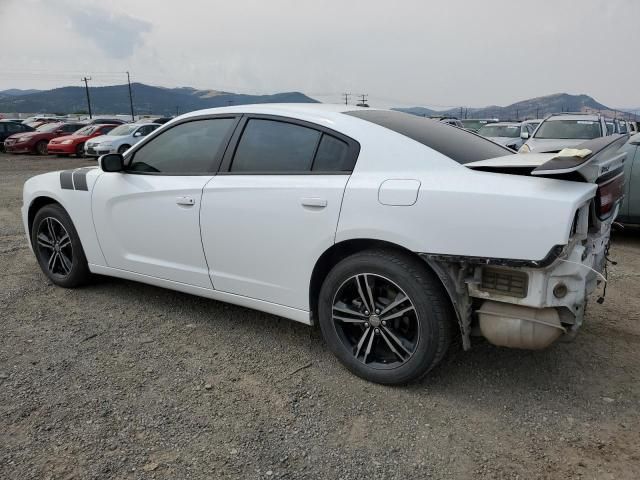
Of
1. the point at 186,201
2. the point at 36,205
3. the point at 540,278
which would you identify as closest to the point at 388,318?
the point at 540,278

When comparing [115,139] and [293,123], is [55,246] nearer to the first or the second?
[293,123]

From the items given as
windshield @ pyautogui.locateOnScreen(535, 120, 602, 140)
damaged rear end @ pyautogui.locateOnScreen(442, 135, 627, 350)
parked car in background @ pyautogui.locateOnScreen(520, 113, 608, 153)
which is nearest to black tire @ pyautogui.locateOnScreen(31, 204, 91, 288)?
damaged rear end @ pyautogui.locateOnScreen(442, 135, 627, 350)

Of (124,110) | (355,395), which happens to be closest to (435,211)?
(355,395)

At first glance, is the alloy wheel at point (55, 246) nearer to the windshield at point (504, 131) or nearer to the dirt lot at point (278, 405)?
the dirt lot at point (278, 405)

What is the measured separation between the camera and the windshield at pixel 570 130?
1024 centimetres

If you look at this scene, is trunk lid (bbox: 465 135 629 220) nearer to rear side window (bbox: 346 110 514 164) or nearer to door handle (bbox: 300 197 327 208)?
rear side window (bbox: 346 110 514 164)

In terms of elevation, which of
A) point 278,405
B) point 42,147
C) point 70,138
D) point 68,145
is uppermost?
point 70,138

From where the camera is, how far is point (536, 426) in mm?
2479

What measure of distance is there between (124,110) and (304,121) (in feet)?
589

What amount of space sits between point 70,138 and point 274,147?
20307 millimetres

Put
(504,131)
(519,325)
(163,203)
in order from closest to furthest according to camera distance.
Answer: (519,325) → (163,203) → (504,131)

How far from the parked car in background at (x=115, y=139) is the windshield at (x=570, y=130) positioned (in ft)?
44.2

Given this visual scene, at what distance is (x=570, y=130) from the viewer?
10430 mm

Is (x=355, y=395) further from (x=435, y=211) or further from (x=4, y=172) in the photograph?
(x=4, y=172)
